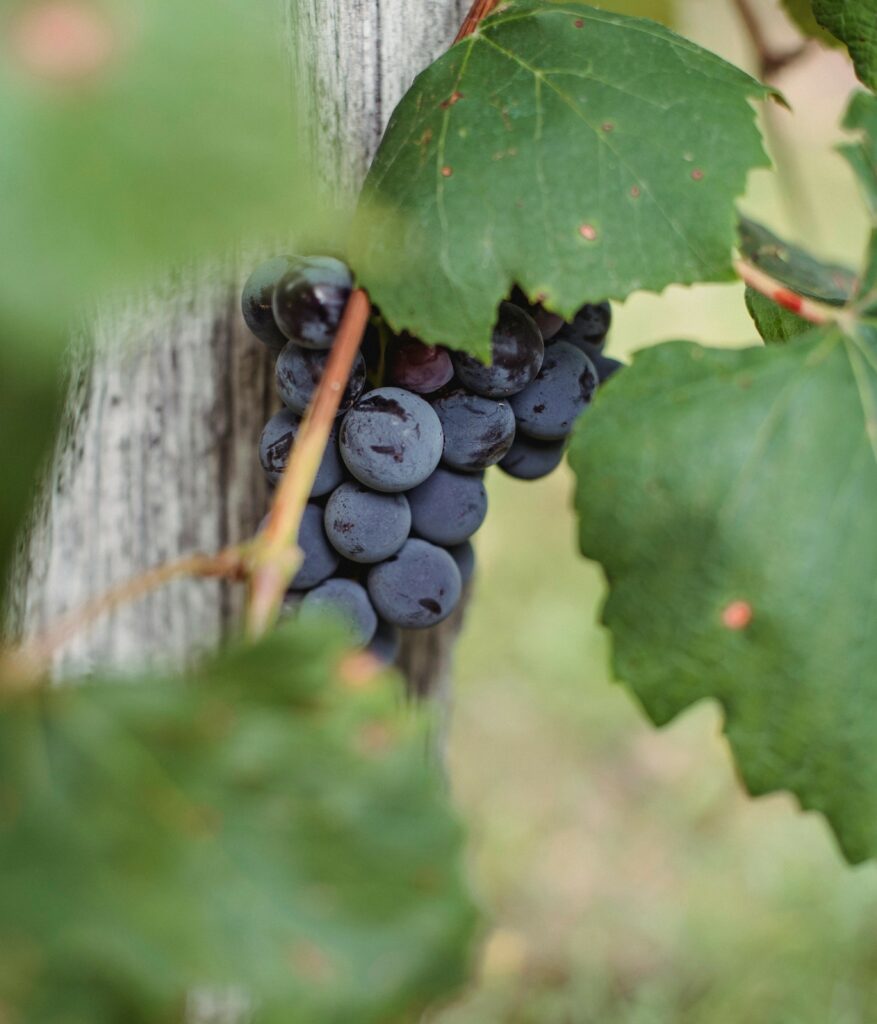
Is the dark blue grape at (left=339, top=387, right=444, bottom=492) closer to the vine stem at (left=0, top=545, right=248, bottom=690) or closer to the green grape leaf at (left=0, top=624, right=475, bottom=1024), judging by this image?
the vine stem at (left=0, top=545, right=248, bottom=690)

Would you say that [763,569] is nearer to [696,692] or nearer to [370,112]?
[696,692]

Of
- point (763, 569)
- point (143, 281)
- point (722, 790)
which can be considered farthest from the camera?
point (722, 790)

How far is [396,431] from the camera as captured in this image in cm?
73

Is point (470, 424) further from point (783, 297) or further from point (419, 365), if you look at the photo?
point (783, 297)

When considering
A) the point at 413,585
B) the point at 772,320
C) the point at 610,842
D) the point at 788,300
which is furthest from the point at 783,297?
the point at 610,842

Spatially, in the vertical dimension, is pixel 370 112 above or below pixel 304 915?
above

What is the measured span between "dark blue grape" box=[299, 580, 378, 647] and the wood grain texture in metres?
0.16

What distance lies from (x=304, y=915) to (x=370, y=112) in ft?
2.12

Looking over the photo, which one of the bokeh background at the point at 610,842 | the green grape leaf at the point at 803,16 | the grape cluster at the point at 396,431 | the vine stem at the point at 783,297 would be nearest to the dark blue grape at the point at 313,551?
the grape cluster at the point at 396,431

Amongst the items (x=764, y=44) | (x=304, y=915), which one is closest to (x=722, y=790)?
(x=764, y=44)

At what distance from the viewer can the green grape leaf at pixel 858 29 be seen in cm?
82

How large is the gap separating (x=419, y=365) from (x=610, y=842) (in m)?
1.78

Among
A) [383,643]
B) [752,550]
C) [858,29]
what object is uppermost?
[858,29]

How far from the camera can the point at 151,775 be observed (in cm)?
43
